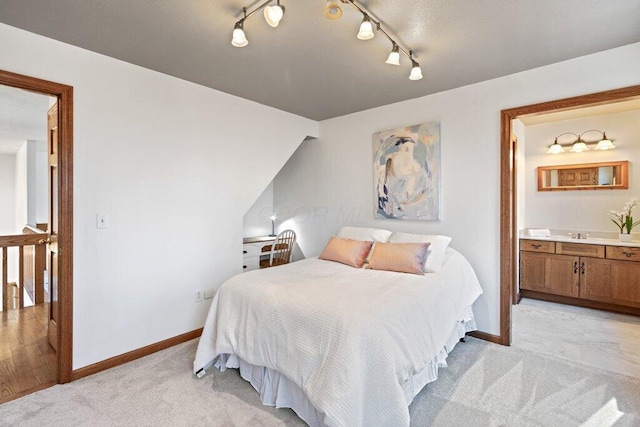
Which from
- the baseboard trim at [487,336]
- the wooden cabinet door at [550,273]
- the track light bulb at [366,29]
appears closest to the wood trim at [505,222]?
the baseboard trim at [487,336]

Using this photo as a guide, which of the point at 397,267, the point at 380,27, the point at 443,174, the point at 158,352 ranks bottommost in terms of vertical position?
the point at 158,352

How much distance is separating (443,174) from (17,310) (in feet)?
16.3

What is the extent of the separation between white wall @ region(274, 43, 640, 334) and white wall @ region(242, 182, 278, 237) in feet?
4.18

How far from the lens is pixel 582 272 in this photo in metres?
3.67

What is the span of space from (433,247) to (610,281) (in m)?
2.36

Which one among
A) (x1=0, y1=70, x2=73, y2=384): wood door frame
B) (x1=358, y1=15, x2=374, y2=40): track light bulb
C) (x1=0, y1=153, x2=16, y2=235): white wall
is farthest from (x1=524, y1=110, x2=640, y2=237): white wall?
(x1=0, y1=153, x2=16, y2=235): white wall

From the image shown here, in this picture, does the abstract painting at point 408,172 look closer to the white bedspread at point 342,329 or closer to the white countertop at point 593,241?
the white bedspread at point 342,329

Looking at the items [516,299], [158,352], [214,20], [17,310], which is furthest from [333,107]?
[17,310]

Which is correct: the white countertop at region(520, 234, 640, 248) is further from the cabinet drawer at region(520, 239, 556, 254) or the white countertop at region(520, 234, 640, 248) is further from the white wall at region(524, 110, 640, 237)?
the white wall at region(524, 110, 640, 237)

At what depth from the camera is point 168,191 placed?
110 inches

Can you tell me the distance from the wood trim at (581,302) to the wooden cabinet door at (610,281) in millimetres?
75

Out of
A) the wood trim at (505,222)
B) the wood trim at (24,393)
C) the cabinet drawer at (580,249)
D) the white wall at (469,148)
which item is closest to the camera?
the wood trim at (24,393)

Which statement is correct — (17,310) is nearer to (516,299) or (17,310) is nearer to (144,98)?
(144,98)

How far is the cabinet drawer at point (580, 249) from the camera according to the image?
3570 mm
